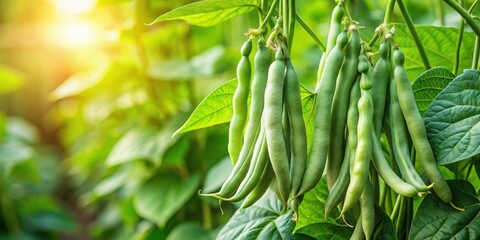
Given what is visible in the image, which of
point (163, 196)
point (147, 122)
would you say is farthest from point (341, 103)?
point (147, 122)

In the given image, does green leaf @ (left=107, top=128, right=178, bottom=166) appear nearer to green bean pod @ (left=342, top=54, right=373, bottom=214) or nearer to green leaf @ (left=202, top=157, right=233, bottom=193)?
green leaf @ (left=202, top=157, right=233, bottom=193)

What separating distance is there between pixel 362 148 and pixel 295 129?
0.22 feet

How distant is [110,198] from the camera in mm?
2461

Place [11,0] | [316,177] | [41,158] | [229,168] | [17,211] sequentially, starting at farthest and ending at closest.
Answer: [11,0] < [41,158] < [17,211] < [229,168] < [316,177]

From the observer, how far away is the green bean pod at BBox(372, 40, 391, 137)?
2.24ft

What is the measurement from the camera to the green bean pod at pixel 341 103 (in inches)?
26.7

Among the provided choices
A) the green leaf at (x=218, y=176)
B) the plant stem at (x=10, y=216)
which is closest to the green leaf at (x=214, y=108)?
the green leaf at (x=218, y=176)

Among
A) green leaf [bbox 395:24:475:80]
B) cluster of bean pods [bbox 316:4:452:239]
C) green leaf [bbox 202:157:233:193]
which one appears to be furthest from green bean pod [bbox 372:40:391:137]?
green leaf [bbox 202:157:233:193]

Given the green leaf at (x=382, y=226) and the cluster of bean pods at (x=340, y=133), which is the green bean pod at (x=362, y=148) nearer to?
the cluster of bean pods at (x=340, y=133)

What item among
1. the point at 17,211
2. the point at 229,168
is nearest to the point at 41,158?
the point at 17,211

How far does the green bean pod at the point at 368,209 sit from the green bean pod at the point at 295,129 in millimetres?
79

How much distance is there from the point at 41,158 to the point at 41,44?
110 cm

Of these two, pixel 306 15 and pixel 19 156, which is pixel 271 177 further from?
pixel 19 156

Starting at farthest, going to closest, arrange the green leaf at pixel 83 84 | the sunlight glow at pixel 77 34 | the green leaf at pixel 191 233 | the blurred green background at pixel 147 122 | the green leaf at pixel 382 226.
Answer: the sunlight glow at pixel 77 34
the green leaf at pixel 83 84
the blurred green background at pixel 147 122
the green leaf at pixel 191 233
the green leaf at pixel 382 226
